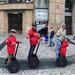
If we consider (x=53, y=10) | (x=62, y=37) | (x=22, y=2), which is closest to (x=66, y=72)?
(x=62, y=37)

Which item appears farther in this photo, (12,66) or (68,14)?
(68,14)

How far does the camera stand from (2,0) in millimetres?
20406

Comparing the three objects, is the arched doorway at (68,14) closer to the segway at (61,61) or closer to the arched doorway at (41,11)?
the arched doorway at (41,11)

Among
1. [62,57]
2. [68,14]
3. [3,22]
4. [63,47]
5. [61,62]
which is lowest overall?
[61,62]

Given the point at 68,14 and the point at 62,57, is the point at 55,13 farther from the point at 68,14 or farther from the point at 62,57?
the point at 62,57

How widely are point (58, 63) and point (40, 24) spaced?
533 inches

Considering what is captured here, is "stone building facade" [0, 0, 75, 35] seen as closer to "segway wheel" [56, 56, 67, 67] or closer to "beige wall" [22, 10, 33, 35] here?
"beige wall" [22, 10, 33, 35]

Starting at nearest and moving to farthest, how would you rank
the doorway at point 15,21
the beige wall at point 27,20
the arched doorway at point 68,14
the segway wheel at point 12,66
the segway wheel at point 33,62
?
the segway wheel at point 12,66 < the segway wheel at point 33,62 < the beige wall at point 27,20 < the doorway at point 15,21 < the arched doorway at point 68,14

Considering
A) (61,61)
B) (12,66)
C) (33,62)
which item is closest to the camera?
(12,66)

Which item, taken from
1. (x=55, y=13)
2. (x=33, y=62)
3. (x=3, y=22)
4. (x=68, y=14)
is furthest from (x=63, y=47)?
(x=68, y=14)

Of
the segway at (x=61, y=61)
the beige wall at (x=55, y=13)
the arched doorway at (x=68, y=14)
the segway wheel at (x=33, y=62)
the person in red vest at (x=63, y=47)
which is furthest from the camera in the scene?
the arched doorway at (x=68, y=14)

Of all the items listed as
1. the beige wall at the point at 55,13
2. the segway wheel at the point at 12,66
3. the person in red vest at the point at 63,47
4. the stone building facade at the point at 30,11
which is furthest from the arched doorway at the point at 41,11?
the segway wheel at the point at 12,66

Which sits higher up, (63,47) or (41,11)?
(41,11)

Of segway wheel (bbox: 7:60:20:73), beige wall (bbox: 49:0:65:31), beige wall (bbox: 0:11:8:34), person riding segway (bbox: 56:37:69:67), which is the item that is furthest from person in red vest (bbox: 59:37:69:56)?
beige wall (bbox: 0:11:8:34)
